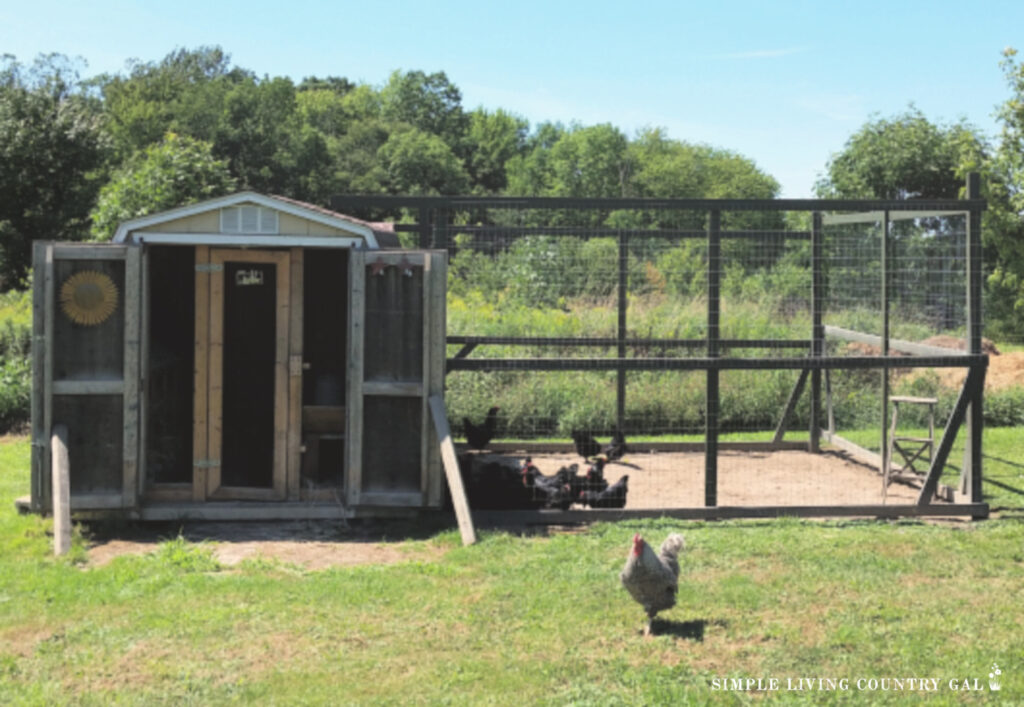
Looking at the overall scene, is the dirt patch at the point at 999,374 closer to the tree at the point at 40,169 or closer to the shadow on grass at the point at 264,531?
the shadow on grass at the point at 264,531

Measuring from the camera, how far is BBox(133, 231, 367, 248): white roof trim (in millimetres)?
8430

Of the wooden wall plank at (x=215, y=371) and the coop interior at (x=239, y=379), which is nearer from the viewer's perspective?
the wooden wall plank at (x=215, y=371)

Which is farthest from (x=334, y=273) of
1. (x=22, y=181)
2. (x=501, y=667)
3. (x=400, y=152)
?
(x=400, y=152)

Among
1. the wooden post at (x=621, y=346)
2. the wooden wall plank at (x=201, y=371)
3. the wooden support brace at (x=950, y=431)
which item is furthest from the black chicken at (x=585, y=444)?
the wooden wall plank at (x=201, y=371)

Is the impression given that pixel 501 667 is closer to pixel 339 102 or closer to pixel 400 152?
pixel 400 152

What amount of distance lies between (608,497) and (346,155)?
6249cm

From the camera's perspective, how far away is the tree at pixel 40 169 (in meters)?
19.8

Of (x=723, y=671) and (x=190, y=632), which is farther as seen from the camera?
(x=190, y=632)

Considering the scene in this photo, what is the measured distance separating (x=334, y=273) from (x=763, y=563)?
4487 millimetres

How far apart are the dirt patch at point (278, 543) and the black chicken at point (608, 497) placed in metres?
1.64

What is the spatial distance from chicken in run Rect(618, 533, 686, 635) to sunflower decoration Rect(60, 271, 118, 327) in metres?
4.86

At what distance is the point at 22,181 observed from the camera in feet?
66.2

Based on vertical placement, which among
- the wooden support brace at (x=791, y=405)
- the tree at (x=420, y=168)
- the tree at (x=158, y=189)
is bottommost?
the wooden support brace at (x=791, y=405)

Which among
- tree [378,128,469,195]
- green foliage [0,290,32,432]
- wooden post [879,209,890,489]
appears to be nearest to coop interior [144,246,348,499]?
green foliage [0,290,32,432]
